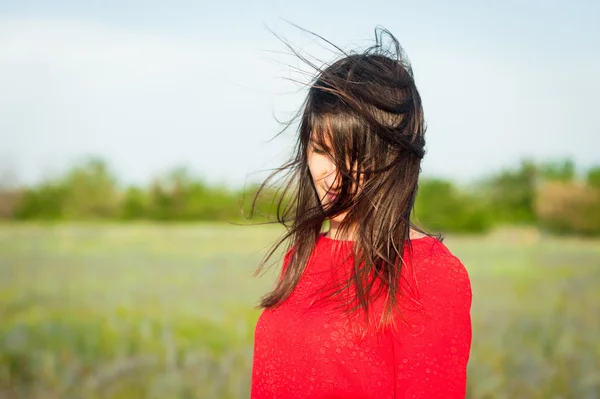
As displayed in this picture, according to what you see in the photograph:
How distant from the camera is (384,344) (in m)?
1.33

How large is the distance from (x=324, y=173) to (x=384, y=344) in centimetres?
40

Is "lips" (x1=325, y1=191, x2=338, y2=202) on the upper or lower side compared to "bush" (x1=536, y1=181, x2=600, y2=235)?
lower

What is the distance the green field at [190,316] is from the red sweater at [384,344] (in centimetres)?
51

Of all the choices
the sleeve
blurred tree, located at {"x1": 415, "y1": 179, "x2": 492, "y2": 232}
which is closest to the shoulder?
the sleeve

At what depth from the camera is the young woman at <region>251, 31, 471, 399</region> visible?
4.18 feet

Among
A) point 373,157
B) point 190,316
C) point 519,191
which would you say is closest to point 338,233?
point 373,157

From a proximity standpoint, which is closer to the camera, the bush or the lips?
the lips

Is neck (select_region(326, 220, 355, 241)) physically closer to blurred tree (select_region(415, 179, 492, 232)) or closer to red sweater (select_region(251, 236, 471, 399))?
red sweater (select_region(251, 236, 471, 399))

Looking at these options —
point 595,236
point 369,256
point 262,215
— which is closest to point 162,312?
point 262,215

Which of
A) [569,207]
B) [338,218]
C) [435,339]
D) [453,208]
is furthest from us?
[453,208]

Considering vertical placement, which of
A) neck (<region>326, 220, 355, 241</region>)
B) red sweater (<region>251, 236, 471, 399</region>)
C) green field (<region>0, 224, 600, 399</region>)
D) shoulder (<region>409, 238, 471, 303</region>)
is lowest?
green field (<region>0, 224, 600, 399</region>)

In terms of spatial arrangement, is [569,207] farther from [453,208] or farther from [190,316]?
[190,316]

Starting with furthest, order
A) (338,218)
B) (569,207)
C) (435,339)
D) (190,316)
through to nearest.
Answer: (569,207), (190,316), (338,218), (435,339)

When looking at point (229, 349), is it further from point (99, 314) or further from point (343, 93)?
point (343, 93)
